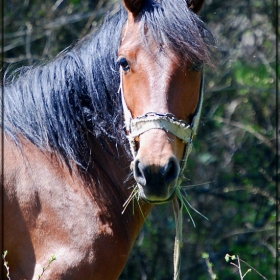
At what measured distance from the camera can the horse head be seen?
2.08m

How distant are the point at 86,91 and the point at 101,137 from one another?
228 millimetres

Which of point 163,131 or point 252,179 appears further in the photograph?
→ point 252,179

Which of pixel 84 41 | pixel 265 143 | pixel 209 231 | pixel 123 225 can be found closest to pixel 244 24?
pixel 265 143

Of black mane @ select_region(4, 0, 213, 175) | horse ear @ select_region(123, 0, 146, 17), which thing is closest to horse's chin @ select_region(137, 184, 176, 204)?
black mane @ select_region(4, 0, 213, 175)

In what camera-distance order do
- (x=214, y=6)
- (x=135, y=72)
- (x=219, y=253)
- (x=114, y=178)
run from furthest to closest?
(x=214, y=6)
(x=219, y=253)
(x=114, y=178)
(x=135, y=72)

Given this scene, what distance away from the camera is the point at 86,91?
2463mm

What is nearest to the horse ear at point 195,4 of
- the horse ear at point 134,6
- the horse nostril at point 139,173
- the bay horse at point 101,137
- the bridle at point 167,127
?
the bay horse at point 101,137

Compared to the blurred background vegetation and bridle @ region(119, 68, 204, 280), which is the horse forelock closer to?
bridle @ region(119, 68, 204, 280)

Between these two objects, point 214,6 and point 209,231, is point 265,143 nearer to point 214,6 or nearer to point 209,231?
point 209,231

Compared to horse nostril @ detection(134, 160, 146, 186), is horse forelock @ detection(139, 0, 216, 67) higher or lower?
higher

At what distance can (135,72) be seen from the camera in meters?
2.29

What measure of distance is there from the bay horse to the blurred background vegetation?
234 cm

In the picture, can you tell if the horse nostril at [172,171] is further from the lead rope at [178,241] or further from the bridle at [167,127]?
the lead rope at [178,241]

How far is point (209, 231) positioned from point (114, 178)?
272 centimetres
